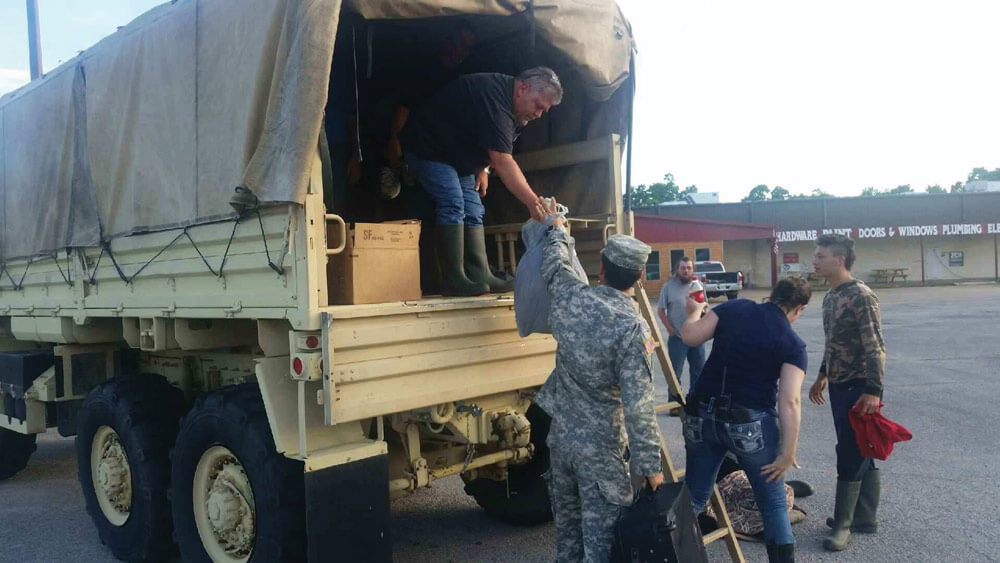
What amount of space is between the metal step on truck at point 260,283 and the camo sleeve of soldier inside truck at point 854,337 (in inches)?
56.3

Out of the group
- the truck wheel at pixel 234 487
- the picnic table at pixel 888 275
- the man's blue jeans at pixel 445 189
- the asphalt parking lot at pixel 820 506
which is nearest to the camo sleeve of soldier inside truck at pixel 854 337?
the asphalt parking lot at pixel 820 506

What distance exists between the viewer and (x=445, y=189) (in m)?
4.48

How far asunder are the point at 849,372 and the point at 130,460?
14.4ft

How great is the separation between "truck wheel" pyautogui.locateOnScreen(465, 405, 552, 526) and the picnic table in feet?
133

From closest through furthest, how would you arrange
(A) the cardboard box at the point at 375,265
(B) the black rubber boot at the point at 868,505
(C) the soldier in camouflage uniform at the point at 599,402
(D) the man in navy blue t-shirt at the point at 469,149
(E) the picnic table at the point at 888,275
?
(C) the soldier in camouflage uniform at the point at 599,402, (A) the cardboard box at the point at 375,265, (D) the man in navy blue t-shirt at the point at 469,149, (B) the black rubber boot at the point at 868,505, (E) the picnic table at the point at 888,275

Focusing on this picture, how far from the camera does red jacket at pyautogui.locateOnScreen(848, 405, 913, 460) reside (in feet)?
14.5

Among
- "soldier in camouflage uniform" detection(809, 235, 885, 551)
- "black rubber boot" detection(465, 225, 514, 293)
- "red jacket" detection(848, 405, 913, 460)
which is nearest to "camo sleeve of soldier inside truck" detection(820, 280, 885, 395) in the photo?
"soldier in camouflage uniform" detection(809, 235, 885, 551)

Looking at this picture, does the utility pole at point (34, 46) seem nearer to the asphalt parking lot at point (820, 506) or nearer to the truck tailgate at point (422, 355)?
the asphalt parking lot at point (820, 506)

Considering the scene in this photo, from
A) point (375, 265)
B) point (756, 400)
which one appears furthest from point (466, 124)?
point (756, 400)

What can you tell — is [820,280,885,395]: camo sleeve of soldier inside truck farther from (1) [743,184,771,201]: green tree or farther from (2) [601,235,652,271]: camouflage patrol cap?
(1) [743,184,771,201]: green tree

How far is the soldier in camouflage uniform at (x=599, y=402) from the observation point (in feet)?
10.5

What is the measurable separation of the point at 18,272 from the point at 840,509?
20.4ft

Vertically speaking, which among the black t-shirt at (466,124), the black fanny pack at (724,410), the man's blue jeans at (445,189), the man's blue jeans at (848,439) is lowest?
the man's blue jeans at (848,439)

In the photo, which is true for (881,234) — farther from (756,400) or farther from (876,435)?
(756,400)
